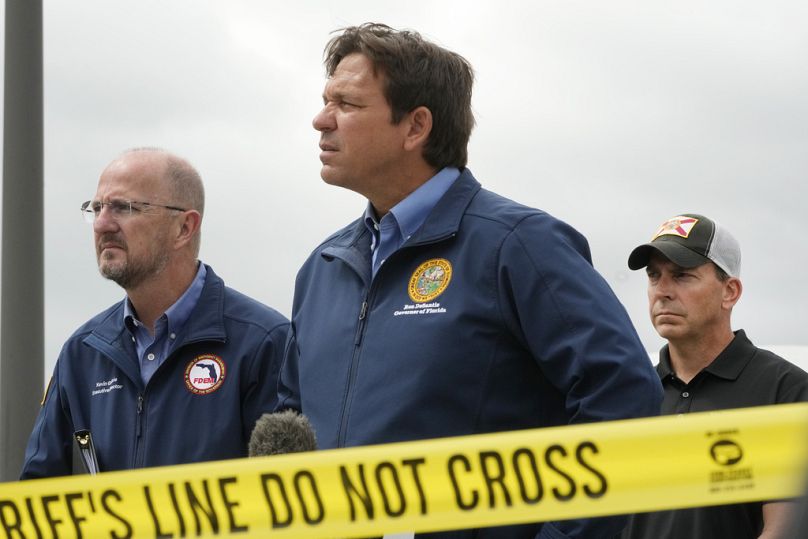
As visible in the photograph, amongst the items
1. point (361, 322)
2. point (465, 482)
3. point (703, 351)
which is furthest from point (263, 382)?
point (465, 482)

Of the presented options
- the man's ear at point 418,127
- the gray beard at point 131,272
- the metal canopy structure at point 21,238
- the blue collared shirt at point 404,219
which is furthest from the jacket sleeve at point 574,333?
the metal canopy structure at point 21,238

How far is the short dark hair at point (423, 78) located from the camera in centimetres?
412

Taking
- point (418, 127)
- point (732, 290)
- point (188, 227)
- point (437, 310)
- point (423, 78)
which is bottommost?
point (732, 290)

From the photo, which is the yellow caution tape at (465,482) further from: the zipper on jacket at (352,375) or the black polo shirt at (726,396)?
the black polo shirt at (726,396)

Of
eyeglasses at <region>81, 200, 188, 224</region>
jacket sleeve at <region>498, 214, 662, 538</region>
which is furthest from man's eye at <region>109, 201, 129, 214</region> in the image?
jacket sleeve at <region>498, 214, 662, 538</region>

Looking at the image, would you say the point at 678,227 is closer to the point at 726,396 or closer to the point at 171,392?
the point at 726,396

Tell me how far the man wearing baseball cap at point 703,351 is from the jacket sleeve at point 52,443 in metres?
2.15

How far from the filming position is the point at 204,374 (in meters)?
4.75

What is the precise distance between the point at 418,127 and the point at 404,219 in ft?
1.17

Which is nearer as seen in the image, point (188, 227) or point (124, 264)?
point (124, 264)

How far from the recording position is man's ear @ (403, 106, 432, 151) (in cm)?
408

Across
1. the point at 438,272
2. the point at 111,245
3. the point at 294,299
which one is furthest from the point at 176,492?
the point at 111,245

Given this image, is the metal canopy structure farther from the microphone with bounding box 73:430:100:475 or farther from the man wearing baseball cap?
the man wearing baseball cap

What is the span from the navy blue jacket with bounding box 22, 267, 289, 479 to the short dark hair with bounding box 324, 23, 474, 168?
113 centimetres
